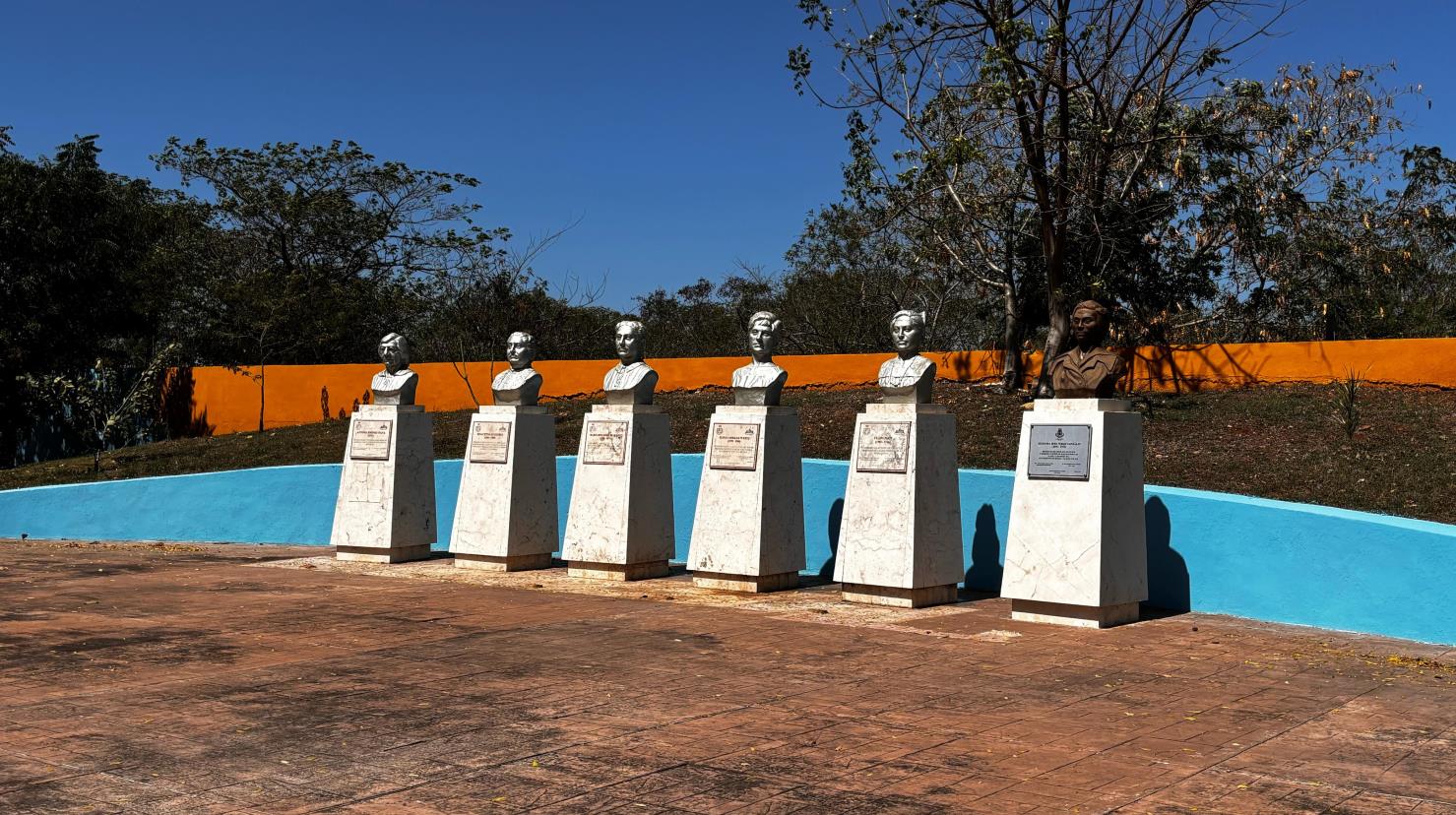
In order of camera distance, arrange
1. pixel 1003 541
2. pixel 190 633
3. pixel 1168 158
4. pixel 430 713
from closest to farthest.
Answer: pixel 430 713 < pixel 190 633 < pixel 1003 541 < pixel 1168 158

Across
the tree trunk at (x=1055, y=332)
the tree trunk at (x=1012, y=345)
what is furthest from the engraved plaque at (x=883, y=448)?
the tree trunk at (x=1012, y=345)

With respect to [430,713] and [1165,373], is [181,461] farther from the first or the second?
[430,713]

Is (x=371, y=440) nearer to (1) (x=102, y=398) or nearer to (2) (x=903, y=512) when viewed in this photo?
(2) (x=903, y=512)

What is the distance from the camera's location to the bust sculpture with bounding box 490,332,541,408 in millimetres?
12328

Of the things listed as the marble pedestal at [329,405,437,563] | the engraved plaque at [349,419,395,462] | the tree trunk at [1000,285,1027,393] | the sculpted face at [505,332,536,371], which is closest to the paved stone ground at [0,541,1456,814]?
the marble pedestal at [329,405,437,563]

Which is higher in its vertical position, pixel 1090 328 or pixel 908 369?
pixel 1090 328

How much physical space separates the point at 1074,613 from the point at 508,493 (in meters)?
5.41

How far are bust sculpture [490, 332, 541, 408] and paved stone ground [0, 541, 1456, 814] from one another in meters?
2.68

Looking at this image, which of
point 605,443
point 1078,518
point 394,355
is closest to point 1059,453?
point 1078,518

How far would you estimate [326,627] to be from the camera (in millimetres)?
8875

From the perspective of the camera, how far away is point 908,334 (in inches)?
404

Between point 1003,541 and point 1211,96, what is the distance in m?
11.0

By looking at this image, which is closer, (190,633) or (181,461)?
(190,633)

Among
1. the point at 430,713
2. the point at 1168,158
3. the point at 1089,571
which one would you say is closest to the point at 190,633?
the point at 430,713
